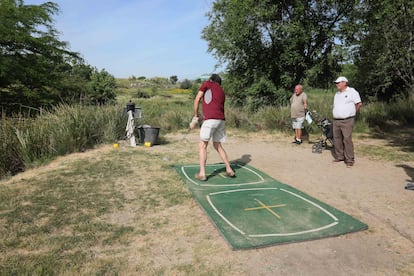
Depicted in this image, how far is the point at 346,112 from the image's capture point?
6406mm

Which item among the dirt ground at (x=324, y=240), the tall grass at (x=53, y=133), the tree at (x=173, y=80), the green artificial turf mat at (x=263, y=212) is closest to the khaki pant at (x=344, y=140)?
the dirt ground at (x=324, y=240)

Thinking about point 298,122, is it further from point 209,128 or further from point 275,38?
point 275,38

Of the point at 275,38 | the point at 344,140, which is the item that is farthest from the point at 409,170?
the point at 275,38

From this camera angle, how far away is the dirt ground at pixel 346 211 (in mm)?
2865

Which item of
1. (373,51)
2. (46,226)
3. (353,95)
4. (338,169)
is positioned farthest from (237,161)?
(373,51)

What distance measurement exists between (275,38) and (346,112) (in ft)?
37.3

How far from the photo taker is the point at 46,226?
3.59 m

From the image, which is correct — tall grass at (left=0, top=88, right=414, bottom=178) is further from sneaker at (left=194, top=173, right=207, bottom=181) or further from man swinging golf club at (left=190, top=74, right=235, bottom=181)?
man swinging golf club at (left=190, top=74, right=235, bottom=181)

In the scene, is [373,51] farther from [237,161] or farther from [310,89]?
[237,161]

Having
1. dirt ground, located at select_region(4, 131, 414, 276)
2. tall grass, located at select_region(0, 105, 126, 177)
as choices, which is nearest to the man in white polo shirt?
dirt ground, located at select_region(4, 131, 414, 276)

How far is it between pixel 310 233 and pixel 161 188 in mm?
2440

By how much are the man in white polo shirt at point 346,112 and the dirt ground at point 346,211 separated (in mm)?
348

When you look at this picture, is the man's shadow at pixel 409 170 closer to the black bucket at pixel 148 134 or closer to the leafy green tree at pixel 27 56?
the black bucket at pixel 148 134

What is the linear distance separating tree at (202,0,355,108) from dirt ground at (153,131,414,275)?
9.63 meters
